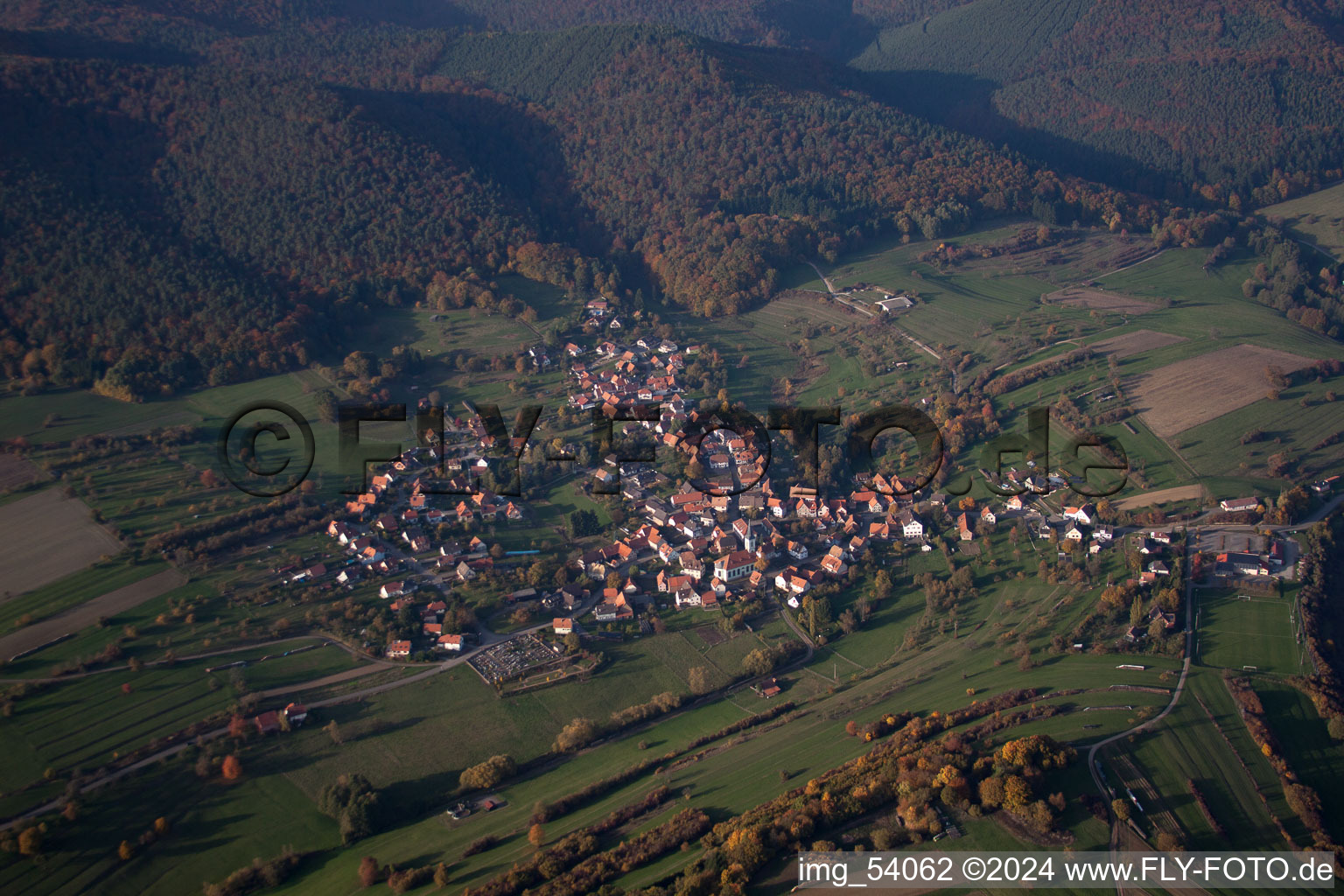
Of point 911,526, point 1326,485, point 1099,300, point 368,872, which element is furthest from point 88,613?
point 1099,300

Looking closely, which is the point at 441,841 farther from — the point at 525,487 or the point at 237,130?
the point at 237,130

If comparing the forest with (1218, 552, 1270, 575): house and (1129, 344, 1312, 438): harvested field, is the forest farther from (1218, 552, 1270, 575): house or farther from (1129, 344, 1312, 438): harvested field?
(1218, 552, 1270, 575): house

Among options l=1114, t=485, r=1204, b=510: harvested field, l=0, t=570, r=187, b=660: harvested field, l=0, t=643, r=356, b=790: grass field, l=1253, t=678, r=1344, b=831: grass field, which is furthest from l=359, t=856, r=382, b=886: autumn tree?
l=1114, t=485, r=1204, b=510: harvested field

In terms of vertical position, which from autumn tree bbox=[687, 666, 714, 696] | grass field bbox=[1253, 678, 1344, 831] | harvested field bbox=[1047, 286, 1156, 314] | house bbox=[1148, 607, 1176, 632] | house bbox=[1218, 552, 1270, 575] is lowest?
grass field bbox=[1253, 678, 1344, 831]

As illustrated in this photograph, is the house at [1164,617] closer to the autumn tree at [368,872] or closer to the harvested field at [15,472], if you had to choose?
the autumn tree at [368,872]

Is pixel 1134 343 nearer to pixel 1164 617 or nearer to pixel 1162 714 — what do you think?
pixel 1164 617
